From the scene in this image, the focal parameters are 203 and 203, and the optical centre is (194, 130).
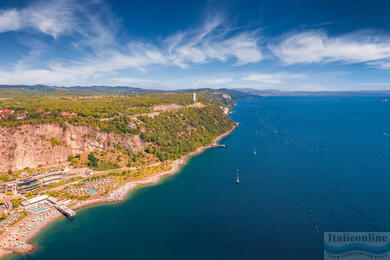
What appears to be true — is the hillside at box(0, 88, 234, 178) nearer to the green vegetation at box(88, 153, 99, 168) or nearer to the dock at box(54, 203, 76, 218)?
the green vegetation at box(88, 153, 99, 168)

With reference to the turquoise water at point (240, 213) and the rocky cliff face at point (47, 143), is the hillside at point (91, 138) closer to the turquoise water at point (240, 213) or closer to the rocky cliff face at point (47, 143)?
the rocky cliff face at point (47, 143)

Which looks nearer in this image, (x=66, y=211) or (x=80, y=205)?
(x=66, y=211)

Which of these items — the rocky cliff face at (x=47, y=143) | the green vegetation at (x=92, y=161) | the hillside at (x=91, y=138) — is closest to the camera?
the rocky cliff face at (x=47, y=143)

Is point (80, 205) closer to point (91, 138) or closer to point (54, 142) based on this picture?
→ point (91, 138)

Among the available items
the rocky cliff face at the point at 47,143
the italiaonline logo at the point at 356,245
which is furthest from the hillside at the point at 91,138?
the italiaonline logo at the point at 356,245

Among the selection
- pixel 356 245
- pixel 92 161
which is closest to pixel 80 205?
pixel 92 161

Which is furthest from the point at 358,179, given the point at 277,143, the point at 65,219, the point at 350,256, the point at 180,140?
the point at 65,219

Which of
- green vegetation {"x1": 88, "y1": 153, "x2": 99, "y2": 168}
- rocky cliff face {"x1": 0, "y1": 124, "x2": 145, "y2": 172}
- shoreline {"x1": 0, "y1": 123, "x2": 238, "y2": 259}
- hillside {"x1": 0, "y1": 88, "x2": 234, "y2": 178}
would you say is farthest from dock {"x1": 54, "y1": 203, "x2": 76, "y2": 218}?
rocky cliff face {"x1": 0, "y1": 124, "x2": 145, "y2": 172}

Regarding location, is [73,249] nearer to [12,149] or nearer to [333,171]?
[12,149]
